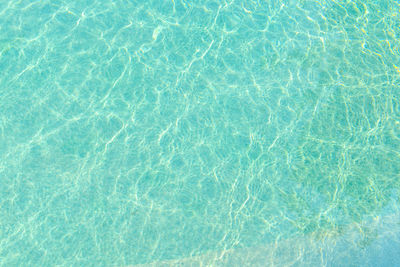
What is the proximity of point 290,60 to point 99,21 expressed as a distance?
14.5ft

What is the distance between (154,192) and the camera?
22.2 ft

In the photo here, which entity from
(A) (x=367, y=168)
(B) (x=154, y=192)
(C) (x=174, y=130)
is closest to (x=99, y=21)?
(C) (x=174, y=130)

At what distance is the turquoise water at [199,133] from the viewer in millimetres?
6461

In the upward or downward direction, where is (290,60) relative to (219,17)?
downward

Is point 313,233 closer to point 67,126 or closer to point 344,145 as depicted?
point 344,145

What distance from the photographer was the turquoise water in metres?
6.46

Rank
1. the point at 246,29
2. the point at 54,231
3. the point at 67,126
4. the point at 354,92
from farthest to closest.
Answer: the point at 246,29, the point at 354,92, the point at 67,126, the point at 54,231

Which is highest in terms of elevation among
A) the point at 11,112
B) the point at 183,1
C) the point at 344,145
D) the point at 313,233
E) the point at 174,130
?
the point at 183,1

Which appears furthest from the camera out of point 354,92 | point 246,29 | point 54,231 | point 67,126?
point 246,29

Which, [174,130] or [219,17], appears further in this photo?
[219,17]

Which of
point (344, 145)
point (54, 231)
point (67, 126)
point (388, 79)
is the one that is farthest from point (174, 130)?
point (388, 79)

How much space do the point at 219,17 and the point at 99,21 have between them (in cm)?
277

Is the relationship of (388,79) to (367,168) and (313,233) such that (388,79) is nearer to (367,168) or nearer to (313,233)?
(367,168)

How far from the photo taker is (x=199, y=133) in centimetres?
736
